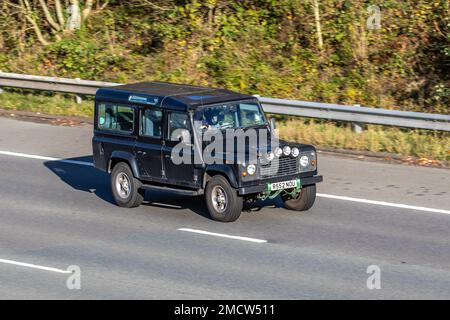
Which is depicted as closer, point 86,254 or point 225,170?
point 86,254

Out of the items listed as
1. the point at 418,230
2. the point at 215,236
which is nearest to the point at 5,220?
the point at 215,236

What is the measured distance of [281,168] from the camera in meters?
13.6

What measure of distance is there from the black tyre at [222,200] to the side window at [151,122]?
4.25 ft

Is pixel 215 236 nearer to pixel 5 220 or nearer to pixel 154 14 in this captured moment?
pixel 5 220

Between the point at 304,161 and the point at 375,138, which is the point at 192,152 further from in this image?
the point at 375,138

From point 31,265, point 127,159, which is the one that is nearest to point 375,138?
point 127,159

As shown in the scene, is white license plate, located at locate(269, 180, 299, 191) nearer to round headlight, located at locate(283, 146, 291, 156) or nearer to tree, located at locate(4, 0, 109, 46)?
round headlight, located at locate(283, 146, 291, 156)

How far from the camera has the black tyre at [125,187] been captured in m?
14.6

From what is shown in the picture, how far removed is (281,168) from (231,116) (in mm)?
1244

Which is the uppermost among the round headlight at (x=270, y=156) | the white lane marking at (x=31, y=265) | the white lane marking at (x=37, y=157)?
the round headlight at (x=270, y=156)

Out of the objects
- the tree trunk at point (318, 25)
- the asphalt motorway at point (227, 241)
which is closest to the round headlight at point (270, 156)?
the asphalt motorway at point (227, 241)

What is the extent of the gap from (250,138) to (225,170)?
3.17 ft

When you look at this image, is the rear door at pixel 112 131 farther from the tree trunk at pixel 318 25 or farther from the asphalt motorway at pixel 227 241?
the tree trunk at pixel 318 25

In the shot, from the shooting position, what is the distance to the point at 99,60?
81.9 ft
